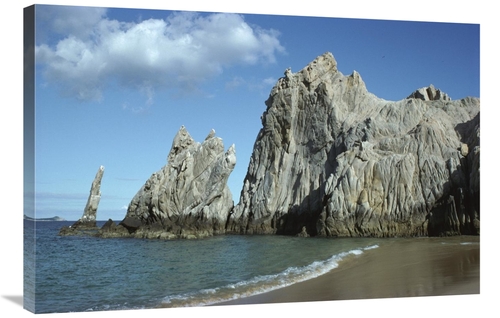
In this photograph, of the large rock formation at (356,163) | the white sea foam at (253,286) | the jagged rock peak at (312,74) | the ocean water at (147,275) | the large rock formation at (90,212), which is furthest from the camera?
the jagged rock peak at (312,74)

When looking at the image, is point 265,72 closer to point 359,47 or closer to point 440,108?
point 359,47

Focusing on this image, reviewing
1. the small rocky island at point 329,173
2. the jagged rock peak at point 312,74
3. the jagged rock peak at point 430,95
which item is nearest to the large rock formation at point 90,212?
the small rocky island at point 329,173

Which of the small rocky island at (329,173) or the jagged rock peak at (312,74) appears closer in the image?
the small rocky island at (329,173)

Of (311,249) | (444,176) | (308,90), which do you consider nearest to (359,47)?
(311,249)

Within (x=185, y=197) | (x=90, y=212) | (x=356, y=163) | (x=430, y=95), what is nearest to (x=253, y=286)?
(x=90, y=212)

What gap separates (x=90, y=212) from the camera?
83.2 feet

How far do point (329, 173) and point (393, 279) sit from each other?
1713 centimetres

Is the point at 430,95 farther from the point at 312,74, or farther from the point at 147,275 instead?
the point at 147,275

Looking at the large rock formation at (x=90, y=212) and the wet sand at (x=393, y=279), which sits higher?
the large rock formation at (x=90, y=212)

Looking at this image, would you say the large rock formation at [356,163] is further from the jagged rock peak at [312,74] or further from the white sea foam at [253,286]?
the white sea foam at [253,286]

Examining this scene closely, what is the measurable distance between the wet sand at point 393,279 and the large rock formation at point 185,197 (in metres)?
12.7

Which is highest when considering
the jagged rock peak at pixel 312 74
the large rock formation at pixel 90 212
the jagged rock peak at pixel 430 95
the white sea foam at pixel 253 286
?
the jagged rock peak at pixel 312 74

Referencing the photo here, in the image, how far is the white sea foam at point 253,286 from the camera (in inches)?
545

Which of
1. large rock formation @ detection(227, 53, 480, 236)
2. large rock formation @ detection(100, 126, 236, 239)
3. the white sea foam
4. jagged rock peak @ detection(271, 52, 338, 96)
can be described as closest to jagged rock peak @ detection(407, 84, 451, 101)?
large rock formation @ detection(227, 53, 480, 236)
